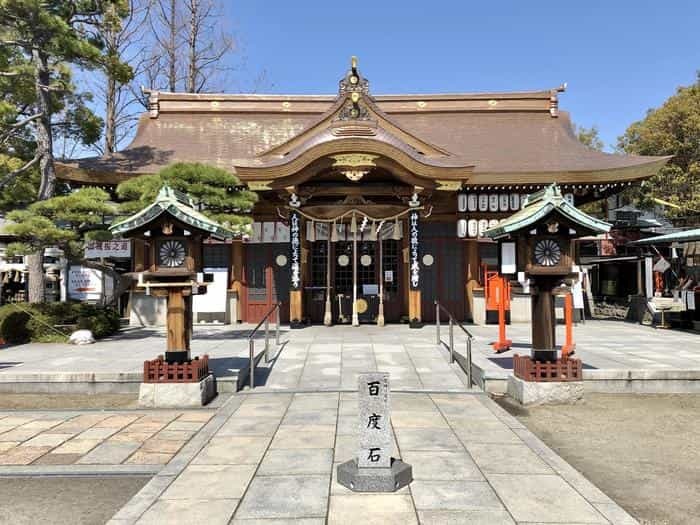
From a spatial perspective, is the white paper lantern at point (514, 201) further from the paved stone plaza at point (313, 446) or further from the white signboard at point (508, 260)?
the white signboard at point (508, 260)

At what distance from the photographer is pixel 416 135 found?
1656 cm

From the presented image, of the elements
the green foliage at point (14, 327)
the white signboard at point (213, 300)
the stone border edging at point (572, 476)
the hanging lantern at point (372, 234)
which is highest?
the hanging lantern at point (372, 234)

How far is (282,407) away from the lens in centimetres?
686

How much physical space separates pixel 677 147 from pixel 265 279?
22048mm

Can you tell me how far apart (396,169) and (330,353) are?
19.1 feet

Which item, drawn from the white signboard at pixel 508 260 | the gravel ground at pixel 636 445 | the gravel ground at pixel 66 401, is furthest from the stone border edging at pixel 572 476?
the gravel ground at pixel 66 401

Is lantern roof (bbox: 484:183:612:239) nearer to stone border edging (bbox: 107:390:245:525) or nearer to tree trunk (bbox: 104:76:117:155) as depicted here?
stone border edging (bbox: 107:390:245:525)

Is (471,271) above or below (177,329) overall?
above

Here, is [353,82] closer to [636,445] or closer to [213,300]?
[213,300]

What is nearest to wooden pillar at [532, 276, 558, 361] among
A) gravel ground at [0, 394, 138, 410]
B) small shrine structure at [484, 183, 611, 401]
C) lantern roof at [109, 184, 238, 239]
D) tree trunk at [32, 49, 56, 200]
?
small shrine structure at [484, 183, 611, 401]

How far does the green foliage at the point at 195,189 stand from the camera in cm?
1077

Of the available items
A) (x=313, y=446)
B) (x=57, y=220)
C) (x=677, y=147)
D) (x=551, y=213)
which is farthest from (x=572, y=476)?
(x=677, y=147)

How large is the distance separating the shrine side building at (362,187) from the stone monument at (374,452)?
8.87 metres

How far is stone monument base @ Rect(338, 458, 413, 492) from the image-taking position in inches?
162
